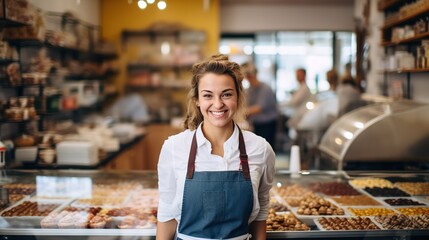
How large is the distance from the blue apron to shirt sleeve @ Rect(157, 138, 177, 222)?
9 centimetres

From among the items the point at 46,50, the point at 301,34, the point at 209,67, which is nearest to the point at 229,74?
the point at 209,67

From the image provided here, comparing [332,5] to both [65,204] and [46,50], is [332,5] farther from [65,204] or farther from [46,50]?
[65,204]

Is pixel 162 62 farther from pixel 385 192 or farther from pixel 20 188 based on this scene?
pixel 385 192

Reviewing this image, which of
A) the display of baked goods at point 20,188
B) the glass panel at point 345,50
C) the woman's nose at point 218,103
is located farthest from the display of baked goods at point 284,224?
the glass panel at point 345,50

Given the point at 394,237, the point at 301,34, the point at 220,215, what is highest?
the point at 301,34

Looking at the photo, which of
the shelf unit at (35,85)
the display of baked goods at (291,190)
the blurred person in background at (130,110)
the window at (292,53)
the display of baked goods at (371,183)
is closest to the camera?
the display of baked goods at (291,190)

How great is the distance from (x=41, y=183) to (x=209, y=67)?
188 cm

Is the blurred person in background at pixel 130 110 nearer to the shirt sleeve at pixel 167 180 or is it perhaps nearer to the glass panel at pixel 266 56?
the glass panel at pixel 266 56

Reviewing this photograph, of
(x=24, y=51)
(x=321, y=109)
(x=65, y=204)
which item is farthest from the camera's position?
(x=321, y=109)

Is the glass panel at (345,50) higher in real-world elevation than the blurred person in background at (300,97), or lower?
higher

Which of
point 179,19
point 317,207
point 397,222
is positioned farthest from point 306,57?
point 397,222

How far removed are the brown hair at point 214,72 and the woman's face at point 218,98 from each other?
25mm

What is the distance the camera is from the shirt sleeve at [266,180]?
2377mm

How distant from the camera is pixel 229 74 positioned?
2.31 metres
